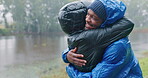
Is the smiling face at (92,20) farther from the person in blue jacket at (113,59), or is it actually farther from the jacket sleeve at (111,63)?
the jacket sleeve at (111,63)

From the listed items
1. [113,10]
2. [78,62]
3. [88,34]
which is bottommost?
[78,62]

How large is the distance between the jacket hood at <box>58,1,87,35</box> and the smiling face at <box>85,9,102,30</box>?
55 mm

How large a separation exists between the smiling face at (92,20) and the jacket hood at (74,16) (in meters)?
0.05

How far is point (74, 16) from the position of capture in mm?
942

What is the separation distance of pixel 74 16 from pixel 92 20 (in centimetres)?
A: 10

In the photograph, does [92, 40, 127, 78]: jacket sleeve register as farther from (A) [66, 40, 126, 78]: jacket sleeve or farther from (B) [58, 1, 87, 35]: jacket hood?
(B) [58, 1, 87, 35]: jacket hood

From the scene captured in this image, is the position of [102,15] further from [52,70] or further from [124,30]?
[52,70]

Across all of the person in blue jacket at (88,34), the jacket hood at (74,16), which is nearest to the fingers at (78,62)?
the person in blue jacket at (88,34)

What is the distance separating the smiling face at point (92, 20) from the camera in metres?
0.87

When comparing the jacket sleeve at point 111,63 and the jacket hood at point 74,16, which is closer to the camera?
the jacket sleeve at point 111,63

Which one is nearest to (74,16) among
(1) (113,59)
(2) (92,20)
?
(2) (92,20)

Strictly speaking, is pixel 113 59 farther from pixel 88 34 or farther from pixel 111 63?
pixel 88 34

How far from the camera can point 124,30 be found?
2.81ft

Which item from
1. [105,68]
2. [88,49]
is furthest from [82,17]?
[105,68]
